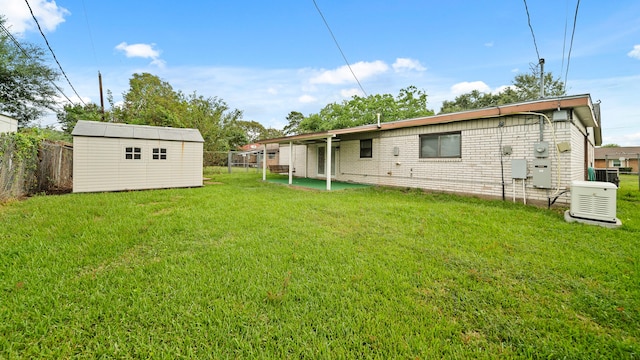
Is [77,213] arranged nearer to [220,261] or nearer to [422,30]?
[220,261]

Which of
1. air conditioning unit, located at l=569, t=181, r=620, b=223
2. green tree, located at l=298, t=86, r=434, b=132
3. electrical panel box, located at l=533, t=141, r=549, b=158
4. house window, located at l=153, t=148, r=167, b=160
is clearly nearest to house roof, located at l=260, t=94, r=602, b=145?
electrical panel box, located at l=533, t=141, r=549, b=158

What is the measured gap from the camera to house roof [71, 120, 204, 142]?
8234 millimetres

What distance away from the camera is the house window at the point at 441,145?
26.2 ft

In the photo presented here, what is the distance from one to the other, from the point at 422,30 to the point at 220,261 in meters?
10.7

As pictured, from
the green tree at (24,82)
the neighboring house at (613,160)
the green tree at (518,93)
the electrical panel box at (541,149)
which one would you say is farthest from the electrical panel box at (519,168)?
→ the neighboring house at (613,160)

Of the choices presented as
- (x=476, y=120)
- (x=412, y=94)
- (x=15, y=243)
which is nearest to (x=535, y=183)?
(x=476, y=120)

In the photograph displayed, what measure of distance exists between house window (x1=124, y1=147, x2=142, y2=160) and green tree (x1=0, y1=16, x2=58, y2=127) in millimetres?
12759

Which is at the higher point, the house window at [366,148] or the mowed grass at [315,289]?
the house window at [366,148]

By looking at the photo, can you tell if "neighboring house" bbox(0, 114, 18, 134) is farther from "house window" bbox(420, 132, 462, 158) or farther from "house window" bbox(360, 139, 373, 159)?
"house window" bbox(420, 132, 462, 158)

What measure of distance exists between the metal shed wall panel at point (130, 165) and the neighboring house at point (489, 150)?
413 centimetres

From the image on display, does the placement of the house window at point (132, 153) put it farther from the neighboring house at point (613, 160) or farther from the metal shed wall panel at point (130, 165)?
the neighboring house at point (613, 160)

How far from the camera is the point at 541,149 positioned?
617 cm

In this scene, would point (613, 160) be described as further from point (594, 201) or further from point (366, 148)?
point (594, 201)

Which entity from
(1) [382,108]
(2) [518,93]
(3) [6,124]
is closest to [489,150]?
(3) [6,124]
